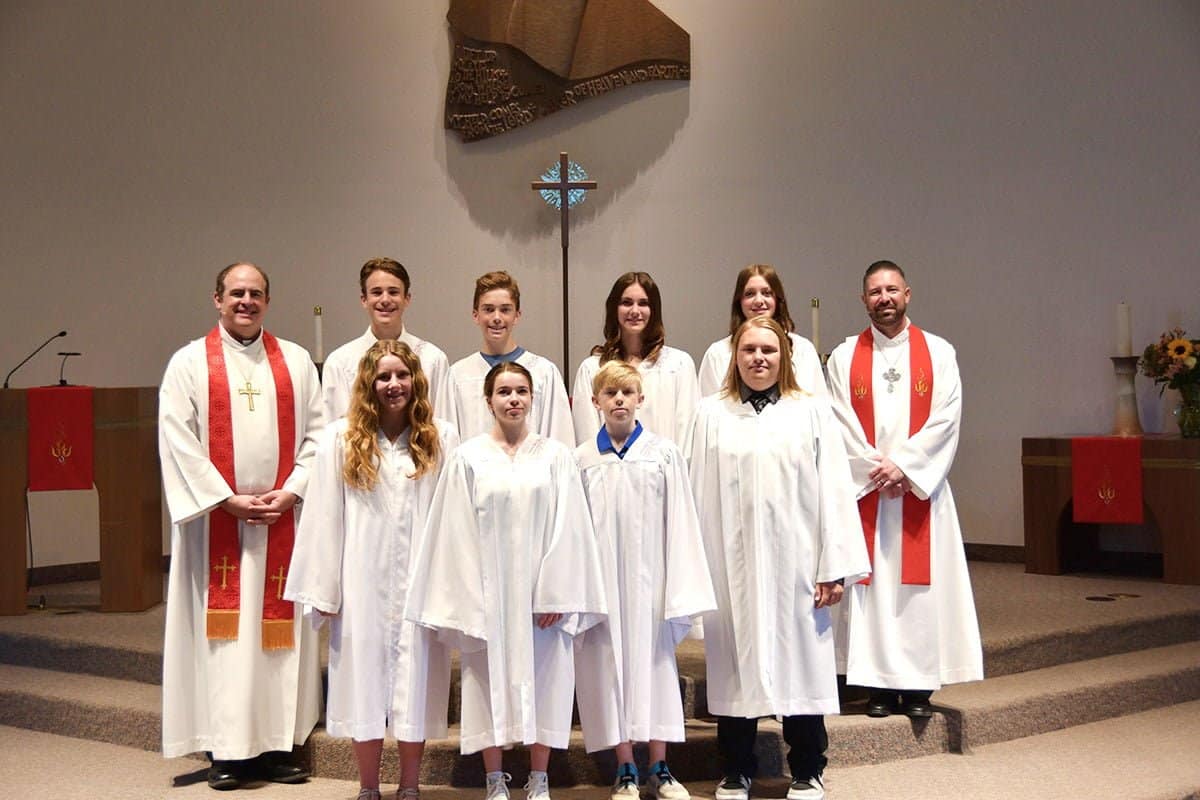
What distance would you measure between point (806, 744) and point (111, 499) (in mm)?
4172

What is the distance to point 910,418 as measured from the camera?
552cm

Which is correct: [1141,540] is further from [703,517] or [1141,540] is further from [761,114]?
[703,517]

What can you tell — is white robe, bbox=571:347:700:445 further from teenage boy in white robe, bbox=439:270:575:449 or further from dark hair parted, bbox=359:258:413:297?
dark hair parted, bbox=359:258:413:297

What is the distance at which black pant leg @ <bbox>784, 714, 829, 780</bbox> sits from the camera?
4746 mm

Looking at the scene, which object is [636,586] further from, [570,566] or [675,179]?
[675,179]

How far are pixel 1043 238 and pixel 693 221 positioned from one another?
2.32 meters

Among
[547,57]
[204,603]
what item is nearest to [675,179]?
[547,57]

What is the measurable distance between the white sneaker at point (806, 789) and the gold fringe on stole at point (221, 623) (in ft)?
7.02

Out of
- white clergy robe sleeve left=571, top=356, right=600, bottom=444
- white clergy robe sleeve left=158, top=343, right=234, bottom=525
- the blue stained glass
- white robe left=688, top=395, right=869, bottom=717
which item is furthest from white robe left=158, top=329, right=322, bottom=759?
the blue stained glass

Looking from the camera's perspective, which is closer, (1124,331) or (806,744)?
(806,744)

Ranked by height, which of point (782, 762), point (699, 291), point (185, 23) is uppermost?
point (185, 23)

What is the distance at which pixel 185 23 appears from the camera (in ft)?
29.1

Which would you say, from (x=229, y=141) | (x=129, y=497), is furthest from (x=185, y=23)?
(x=129, y=497)

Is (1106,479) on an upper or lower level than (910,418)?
lower
